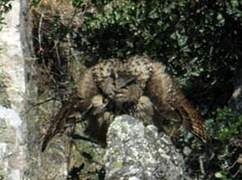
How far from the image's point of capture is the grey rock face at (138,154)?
3969 millimetres

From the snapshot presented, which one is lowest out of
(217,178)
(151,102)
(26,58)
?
(217,178)

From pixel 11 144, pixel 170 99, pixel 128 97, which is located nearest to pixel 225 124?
pixel 170 99

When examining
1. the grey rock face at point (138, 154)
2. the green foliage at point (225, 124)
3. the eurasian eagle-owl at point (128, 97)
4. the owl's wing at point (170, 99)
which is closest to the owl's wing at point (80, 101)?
the eurasian eagle-owl at point (128, 97)

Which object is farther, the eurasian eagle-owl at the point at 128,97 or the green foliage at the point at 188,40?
the green foliage at the point at 188,40

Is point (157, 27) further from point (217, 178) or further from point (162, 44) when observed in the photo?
point (217, 178)

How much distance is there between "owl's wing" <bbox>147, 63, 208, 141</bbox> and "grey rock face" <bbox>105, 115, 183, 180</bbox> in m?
0.47

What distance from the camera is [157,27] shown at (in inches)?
224

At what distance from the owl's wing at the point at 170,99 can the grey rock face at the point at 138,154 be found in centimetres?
47

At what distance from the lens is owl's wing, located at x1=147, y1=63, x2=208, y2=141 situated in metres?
4.64

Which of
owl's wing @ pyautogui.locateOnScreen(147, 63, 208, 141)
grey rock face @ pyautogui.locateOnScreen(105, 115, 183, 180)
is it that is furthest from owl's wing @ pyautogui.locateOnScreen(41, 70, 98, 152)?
grey rock face @ pyautogui.locateOnScreen(105, 115, 183, 180)

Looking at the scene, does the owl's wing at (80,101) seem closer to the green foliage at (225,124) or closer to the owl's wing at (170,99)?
the owl's wing at (170,99)

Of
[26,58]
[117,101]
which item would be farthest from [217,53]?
[117,101]

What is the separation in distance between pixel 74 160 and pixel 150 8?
3.80ft

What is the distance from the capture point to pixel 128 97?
4449 millimetres
